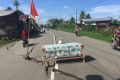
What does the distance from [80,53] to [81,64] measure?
1200mm

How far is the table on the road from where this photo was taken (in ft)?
41.0

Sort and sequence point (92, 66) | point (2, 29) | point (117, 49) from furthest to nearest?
1. point (2, 29)
2. point (117, 49)
3. point (92, 66)

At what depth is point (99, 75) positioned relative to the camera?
9.41m

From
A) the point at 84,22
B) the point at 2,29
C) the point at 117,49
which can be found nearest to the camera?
the point at 117,49

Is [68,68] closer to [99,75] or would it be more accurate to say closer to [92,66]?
[92,66]

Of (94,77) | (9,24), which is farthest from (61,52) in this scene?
(9,24)

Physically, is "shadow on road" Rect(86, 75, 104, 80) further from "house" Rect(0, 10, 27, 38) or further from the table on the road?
"house" Rect(0, 10, 27, 38)

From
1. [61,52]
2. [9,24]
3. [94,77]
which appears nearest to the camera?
[94,77]

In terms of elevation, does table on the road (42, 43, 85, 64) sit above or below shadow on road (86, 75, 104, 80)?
above

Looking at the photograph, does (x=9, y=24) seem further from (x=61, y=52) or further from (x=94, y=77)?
(x=94, y=77)

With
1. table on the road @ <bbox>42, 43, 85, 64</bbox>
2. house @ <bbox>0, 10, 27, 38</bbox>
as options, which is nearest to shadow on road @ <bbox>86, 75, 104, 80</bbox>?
table on the road @ <bbox>42, 43, 85, 64</bbox>

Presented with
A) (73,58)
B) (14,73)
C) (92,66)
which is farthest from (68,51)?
(14,73)

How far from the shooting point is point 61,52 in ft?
41.7

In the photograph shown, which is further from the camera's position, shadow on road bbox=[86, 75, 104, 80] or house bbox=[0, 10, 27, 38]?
house bbox=[0, 10, 27, 38]
